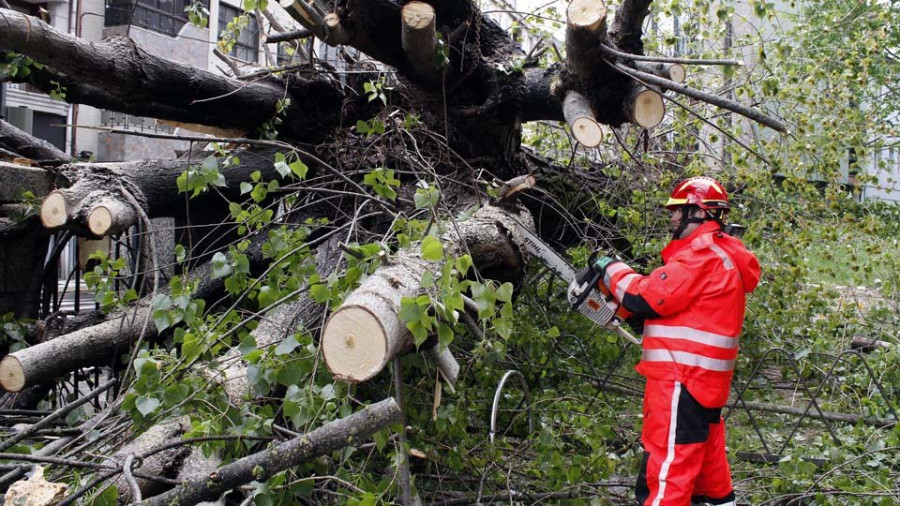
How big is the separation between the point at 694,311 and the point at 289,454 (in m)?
Answer: 1.81

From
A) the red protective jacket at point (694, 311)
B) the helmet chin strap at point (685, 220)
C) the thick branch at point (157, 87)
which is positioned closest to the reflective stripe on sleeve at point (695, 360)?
the red protective jacket at point (694, 311)

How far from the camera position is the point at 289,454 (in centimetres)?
215

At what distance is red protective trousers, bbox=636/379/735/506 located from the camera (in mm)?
3014

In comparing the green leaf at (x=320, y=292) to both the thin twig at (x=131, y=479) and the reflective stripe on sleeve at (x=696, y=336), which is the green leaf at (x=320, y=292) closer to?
the thin twig at (x=131, y=479)

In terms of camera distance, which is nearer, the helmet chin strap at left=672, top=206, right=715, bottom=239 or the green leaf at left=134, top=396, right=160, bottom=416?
the green leaf at left=134, top=396, right=160, bottom=416

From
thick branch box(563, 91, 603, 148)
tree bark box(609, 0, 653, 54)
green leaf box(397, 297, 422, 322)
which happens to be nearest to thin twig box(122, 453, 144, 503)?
green leaf box(397, 297, 422, 322)

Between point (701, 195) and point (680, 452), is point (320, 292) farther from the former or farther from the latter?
point (701, 195)

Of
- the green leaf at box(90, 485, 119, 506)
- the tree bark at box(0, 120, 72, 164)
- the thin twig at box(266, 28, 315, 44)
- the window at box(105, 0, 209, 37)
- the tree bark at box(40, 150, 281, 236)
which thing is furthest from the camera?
the window at box(105, 0, 209, 37)

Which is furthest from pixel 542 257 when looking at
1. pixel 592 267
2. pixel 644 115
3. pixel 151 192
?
pixel 151 192

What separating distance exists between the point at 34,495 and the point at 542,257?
8.17ft

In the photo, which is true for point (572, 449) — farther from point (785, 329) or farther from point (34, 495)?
point (34, 495)

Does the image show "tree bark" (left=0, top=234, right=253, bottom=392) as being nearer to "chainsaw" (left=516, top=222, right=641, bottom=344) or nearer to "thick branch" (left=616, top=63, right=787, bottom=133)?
"chainsaw" (left=516, top=222, right=641, bottom=344)

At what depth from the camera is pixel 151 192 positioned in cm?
440

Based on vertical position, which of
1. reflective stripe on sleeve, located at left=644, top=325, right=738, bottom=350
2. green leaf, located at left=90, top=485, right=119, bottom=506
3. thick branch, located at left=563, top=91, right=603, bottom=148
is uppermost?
thick branch, located at left=563, top=91, right=603, bottom=148
